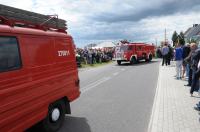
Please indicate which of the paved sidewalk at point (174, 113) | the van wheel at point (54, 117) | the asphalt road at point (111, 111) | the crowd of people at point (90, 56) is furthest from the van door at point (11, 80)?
the crowd of people at point (90, 56)

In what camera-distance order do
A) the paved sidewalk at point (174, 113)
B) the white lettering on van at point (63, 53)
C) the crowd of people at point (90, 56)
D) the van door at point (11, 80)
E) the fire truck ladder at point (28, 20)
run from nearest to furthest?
the van door at point (11, 80) → the fire truck ladder at point (28, 20) → the paved sidewalk at point (174, 113) → the white lettering on van at point (63, 53) → the crowd of people at point (90, 56)

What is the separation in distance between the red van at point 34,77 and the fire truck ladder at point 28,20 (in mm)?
82

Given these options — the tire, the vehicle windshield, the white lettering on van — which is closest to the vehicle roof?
the white lettering on van

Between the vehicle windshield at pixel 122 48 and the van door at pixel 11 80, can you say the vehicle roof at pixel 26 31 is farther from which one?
the vehicle windshield at pixel 122 48

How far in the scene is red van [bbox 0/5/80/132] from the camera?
188 inches

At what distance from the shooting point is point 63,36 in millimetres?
7000

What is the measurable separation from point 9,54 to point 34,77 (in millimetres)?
808

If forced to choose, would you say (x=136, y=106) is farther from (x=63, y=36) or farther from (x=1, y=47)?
(x=1, y=47)

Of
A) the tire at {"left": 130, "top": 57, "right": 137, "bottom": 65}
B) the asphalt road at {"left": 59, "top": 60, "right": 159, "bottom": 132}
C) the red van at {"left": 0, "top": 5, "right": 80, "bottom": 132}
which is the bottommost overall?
the tire at {"left": 130, "top": 57, "right": 137, "bottom": 65}

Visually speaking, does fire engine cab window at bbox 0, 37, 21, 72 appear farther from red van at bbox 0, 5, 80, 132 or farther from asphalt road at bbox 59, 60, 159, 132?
asphalt road at bbox 59, 60, 159, 132

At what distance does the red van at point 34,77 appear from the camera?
478cm

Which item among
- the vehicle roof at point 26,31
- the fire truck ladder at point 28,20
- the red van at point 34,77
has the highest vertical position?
the fire truck ladder at point 28,20

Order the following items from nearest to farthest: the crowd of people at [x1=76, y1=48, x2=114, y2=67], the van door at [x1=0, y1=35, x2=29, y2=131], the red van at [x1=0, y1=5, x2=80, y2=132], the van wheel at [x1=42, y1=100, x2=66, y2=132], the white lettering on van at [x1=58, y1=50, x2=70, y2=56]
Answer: the van door at [x1=0, y1=35, x2=29, y2=131] < the red van at [x1=0, y1=5, x2=80, y2=132] < the van wheel at [x1=42, y1=100, x2=66, y2=132] < the white lettering on van at [x1=58, y1=50, x2=70, y2=56] < the crowd of people at [x1=76, y1=48, x2=114, y2=67]

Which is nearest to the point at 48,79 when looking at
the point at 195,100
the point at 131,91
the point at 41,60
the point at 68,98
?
the point at 41,60
